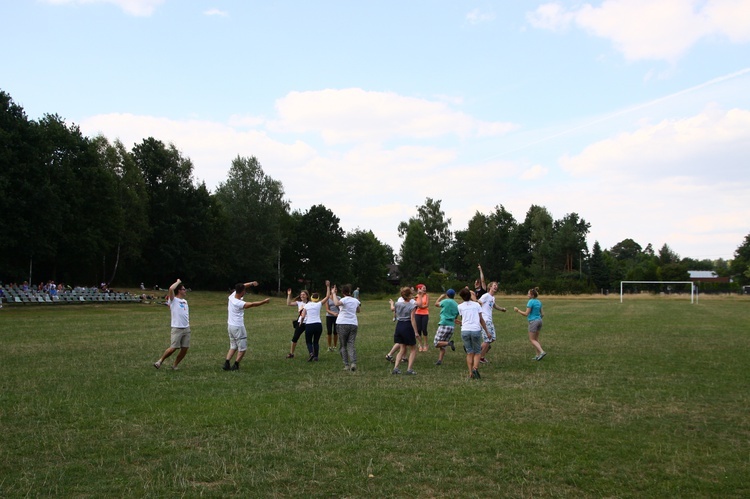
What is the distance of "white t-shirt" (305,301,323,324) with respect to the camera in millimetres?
14859

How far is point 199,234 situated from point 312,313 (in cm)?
5463

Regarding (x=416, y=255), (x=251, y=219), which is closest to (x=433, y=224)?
(x=416, y=255)

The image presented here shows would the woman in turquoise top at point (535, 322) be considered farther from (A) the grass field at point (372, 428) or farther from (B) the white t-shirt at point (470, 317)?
(B) the white t-shirt at point (470, 317)

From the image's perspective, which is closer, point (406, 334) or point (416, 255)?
point (406, 334)

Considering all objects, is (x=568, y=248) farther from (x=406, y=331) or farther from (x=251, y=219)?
(x=406, y=331)

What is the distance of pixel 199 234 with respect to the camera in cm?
6662

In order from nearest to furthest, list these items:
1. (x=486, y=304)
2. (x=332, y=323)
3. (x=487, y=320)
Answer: (x=487, y=320) → (x=486, y=304) → (x=332, y=323)

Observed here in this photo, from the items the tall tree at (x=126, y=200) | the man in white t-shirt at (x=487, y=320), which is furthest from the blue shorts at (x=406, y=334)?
the tall tree at (x=126, y=200)

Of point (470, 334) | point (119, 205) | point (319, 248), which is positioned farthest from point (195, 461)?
point (319, 248)

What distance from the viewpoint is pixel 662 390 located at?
10.9 metres

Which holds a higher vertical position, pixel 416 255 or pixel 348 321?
pixel 416 255

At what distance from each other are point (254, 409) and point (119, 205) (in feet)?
163

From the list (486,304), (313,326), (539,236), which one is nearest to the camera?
(313,326)

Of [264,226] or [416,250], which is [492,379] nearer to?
[264,226]
